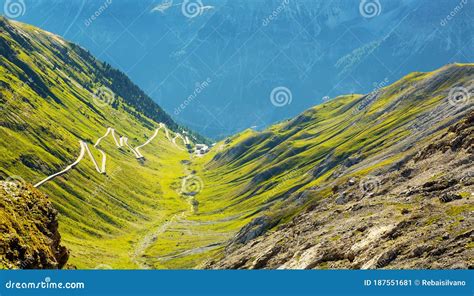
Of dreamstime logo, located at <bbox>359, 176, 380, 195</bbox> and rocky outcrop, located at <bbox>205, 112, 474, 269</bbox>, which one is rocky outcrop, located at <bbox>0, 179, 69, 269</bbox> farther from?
dreamstime logo, located at <bbox>359, 176, 380, 195</bbox>

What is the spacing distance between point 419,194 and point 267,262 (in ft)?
86.6

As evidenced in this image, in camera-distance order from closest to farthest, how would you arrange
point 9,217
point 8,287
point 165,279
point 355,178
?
point 8,287 < point 165,279 < point 9,217 < point 355,178

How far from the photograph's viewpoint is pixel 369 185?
348 feet

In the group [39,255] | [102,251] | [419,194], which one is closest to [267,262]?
[419,194]

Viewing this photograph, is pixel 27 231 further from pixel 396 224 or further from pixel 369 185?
pixel 369 185

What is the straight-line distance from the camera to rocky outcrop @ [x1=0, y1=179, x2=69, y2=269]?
155ft

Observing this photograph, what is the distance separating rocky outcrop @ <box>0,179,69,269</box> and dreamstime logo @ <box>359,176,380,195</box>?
61.2m

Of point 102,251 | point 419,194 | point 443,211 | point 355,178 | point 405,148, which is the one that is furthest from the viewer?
point 102,251

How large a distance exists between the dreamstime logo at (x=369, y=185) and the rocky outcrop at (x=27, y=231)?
201 ft

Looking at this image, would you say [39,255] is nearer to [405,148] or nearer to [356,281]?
[356,281]

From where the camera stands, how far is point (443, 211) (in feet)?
212

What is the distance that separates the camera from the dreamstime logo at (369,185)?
10021 centimetres

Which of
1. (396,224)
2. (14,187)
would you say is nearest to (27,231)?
(14,187)

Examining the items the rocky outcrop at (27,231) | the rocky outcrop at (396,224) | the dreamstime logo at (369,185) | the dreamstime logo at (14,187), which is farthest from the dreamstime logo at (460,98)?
the dreamstime logo at (14,187)
